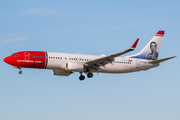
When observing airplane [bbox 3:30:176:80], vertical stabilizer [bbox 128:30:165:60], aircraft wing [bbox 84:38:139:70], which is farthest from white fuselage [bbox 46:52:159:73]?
vertical stabilizer [bbox 128:30:165:60]

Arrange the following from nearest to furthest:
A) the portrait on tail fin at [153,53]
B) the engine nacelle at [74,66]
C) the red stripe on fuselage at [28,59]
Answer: the red stripe on fuselage at [28,59] < the engine nacelle at [74,66] < the portrait on tail fin at [153,53]

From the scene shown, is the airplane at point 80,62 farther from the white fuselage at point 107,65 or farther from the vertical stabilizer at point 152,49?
the vertical stabilizer at point 152,49

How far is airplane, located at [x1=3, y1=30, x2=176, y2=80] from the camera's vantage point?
52.0 m

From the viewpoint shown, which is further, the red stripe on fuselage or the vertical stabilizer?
the vertical stabilizer

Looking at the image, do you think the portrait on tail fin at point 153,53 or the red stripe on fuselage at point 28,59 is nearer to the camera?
the red stripe on fuselage at point 28,59

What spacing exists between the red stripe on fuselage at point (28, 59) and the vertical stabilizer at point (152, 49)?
53.5ft

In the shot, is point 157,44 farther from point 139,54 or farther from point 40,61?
point 40,61

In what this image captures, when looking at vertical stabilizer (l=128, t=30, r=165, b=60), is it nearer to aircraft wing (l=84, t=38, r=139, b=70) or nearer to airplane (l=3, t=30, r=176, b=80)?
airplane (l=3, t=30, r=176, b=80)

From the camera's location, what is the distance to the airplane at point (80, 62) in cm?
5200

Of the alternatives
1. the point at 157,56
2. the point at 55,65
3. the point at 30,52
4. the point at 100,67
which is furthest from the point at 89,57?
the point at 157,56

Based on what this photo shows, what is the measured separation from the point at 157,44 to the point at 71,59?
59.0ft

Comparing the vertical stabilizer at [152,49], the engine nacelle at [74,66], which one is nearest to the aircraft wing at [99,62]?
the engine nacelle at [74,66]

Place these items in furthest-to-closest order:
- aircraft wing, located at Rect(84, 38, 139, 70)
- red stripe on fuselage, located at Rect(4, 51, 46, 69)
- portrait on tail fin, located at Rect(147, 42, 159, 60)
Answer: portrait on tail fin, located at Rect(147, 42, 159, 60)
aircraft wing, located at Rect(84, 38, 139, 70)
red stripe on fuselage, located at Rect(4, 51, 46, 69)

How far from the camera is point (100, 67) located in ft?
183
